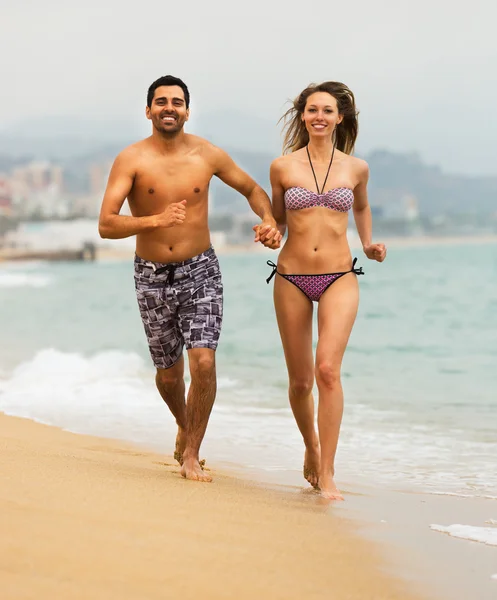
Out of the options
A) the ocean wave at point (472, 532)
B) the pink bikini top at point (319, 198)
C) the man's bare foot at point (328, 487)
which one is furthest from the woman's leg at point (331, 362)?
the ocean wave at point (472, 532)

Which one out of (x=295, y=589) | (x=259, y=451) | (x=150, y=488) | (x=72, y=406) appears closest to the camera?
(x=295, y=589)

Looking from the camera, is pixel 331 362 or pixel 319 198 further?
pixel 319 198

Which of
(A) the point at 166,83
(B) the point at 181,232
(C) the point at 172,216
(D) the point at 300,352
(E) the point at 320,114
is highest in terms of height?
(A) the point at 166,83

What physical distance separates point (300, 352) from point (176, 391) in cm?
77

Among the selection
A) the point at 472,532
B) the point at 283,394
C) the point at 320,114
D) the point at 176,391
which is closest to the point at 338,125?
the point at 320,114

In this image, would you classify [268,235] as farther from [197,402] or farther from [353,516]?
[353,516]

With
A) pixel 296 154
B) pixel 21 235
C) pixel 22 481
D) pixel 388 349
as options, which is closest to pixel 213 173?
pixel 296 154

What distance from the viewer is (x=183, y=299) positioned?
217 inches

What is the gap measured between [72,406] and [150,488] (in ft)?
16.3

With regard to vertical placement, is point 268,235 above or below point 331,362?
above

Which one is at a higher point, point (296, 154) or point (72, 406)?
point (296, 154)

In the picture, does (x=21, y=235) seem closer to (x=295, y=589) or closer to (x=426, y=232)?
(x=426, y=232)

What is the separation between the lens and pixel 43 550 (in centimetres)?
354

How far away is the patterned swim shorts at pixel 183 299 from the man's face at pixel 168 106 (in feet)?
2.21
